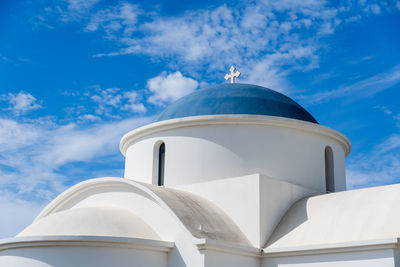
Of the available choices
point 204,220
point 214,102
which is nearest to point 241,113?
point 214,102

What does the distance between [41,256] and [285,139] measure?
790 cm

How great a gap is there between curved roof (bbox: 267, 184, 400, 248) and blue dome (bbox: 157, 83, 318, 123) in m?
3.17

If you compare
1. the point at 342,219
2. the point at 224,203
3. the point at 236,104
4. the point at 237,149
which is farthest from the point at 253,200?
the point at 236,104

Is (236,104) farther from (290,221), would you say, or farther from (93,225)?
(93,225)

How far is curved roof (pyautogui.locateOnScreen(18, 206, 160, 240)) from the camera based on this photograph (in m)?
12.5

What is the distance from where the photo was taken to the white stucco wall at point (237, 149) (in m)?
16.2

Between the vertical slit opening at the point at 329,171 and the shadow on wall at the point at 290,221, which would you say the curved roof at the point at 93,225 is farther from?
the vertical slit opening at the point at 329,171

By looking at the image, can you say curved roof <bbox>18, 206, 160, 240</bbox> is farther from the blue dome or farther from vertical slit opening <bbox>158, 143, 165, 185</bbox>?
the blue dome

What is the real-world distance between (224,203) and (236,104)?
345cm

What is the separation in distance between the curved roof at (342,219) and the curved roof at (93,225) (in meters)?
3.37

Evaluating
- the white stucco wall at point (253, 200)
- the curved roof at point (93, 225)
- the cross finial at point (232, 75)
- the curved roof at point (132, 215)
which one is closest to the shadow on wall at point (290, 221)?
the white stucco wall at point (253, 200)

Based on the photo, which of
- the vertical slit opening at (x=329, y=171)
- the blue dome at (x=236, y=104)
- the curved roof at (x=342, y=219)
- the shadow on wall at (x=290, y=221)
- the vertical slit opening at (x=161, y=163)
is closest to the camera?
the curved roof at (x=342, y=219)

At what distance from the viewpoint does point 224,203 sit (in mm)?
14977

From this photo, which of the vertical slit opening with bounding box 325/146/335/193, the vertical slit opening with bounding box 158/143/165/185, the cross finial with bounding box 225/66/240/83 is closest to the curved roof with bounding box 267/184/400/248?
the vertical slit opening with bounding box 325/146/335/193
